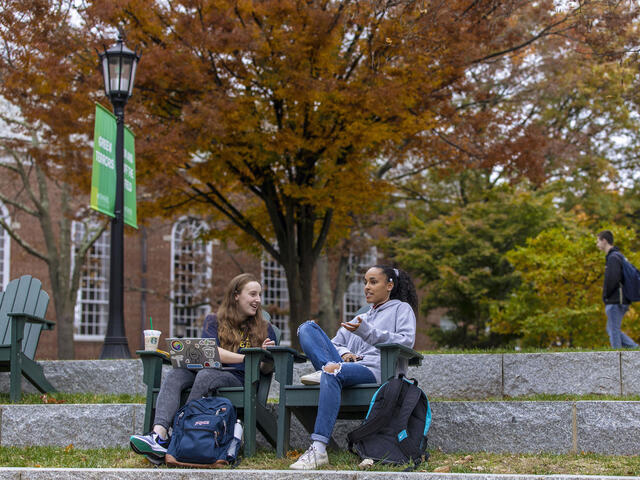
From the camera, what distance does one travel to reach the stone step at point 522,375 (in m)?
7.18

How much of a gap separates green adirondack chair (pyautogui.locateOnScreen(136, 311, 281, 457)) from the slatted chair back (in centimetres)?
253

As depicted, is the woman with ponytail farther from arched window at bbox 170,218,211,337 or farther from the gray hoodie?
arched window at bbox 170,218,211,337

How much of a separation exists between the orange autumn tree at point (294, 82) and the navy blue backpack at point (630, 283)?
338 cm

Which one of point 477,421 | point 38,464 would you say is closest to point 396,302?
point 477,421

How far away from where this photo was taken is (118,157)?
9586 mm

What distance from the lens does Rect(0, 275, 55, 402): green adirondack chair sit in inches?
285

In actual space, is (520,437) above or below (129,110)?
below

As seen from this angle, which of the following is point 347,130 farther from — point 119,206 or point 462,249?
point 462,249

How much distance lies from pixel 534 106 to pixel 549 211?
3168 millimetres

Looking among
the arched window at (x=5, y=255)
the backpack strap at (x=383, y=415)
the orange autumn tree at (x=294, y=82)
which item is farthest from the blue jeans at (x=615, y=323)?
the arched window at (x=5, y=255)

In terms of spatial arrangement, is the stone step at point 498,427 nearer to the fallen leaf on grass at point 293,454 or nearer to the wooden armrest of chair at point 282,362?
the fallen leaf on grass at point 293,454

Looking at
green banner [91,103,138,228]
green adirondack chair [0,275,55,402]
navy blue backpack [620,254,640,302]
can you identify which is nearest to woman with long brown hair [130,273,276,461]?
green adirondack chair [0,275,55,402]

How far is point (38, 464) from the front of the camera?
5402mm

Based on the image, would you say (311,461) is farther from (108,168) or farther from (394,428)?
(108,168)
